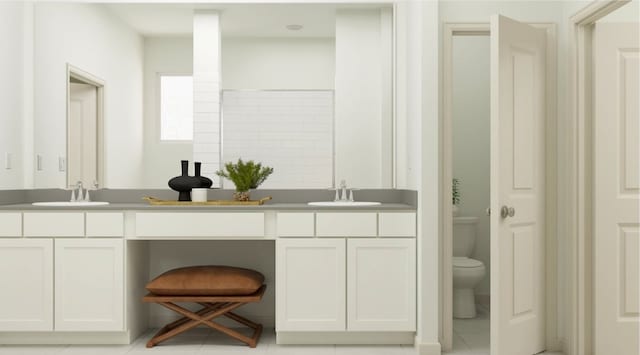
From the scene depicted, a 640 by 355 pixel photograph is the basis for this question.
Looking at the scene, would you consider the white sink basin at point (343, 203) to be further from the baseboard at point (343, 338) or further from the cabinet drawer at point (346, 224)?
the baseboard at point (343, 338)

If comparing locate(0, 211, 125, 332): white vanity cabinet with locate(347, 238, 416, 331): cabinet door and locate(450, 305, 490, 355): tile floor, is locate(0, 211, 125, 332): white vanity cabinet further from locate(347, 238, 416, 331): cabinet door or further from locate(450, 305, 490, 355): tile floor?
locate(450, 305, 490, 355): tile floor

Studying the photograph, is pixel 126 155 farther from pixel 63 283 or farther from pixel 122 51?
pixel 63 283

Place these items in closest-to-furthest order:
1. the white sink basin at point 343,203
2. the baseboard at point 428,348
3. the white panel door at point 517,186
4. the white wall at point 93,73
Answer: the white panel door at point 517,186 → the baseboard at point 428,348 → the white sink basin at point 343,203 → the white wall at point 93,73

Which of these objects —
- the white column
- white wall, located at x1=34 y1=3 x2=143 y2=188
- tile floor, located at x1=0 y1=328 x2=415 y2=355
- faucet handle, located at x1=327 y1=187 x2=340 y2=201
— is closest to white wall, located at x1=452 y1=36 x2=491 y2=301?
faucet handle, located at x1=327 y1=187 x2=340 y2=201

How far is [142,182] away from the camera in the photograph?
376 centimetres

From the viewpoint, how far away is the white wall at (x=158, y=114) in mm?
3768

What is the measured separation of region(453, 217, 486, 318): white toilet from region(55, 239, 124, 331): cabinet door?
87.2 inches

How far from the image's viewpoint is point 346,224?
3281mm

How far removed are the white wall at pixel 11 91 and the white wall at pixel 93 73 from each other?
101 millimetres

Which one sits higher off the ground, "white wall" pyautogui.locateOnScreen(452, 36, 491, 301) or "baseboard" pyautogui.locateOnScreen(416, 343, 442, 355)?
"white wall" pyautogui.locateOnScreen(452, 36, 491, 301)

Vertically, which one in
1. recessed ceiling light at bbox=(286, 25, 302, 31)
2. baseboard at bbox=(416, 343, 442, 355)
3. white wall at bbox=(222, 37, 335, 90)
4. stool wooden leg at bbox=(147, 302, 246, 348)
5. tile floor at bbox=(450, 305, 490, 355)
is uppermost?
recessed ceiling light at bbox=(286, 25, 302, 31)

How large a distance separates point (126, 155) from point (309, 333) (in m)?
1.66

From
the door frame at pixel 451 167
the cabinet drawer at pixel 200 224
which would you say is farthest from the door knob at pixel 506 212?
the cabinet drawer at pixel 200 224

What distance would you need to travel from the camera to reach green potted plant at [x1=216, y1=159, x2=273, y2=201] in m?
3.61
